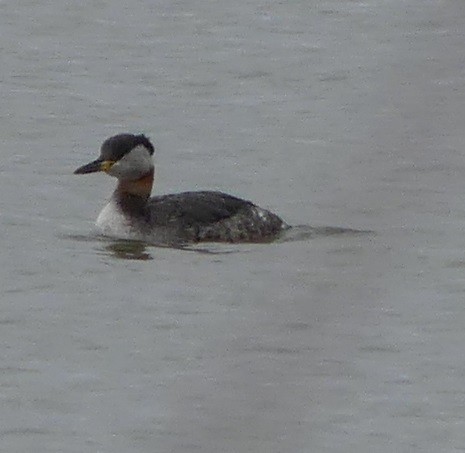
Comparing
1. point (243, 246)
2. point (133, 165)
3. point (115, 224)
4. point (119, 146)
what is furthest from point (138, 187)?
point (243, 246)

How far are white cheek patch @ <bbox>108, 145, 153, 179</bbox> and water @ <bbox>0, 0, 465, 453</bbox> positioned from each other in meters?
0.48

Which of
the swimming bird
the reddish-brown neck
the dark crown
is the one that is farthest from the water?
the dark crown

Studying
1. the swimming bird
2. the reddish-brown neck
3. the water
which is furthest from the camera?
the reddish-brown neck

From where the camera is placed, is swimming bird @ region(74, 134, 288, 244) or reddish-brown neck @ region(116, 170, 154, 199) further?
reddish-brown neck @ region(116, 170, 154, 199)

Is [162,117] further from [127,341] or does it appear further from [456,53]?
[456,53]

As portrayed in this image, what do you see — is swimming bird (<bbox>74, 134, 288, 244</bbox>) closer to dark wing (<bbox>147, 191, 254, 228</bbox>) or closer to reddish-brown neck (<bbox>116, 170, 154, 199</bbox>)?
dark wing (<bbox>147, 191, 254, 228</bbox>)

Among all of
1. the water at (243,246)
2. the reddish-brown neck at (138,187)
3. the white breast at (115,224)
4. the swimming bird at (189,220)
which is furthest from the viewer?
the reddish-brown neck at (138,187)

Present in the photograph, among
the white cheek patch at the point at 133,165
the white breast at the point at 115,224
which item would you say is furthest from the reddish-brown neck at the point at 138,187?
the white breast at the point at 115,224

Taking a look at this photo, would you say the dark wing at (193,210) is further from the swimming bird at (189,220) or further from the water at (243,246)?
the water at (243,246)

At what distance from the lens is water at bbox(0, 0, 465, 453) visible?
2.98 metres

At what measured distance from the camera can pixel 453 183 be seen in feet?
46.1

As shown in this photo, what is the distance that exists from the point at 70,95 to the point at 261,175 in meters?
3.84

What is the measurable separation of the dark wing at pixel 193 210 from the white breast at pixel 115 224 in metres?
0.18

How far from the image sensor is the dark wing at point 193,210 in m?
12.7
